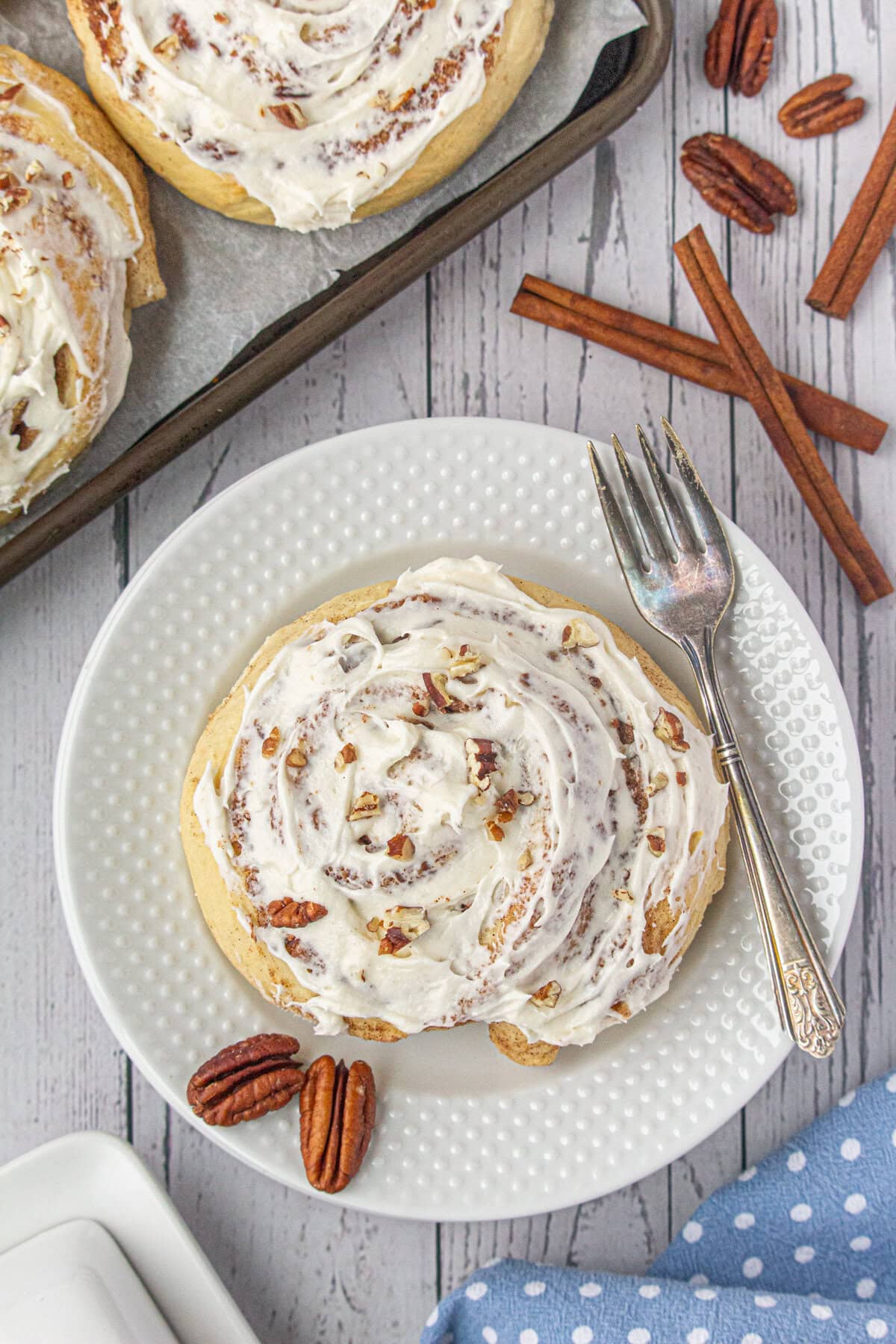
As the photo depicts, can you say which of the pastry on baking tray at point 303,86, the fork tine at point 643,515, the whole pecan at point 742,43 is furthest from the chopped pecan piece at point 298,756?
the whole pecan at point 742,43

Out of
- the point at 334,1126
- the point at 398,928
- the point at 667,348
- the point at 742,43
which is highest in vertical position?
the point at 742,43

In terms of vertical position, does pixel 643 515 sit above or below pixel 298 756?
above

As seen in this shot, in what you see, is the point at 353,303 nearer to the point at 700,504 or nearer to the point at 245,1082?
the point at 700,504

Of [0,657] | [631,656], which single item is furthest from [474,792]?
[0,657]

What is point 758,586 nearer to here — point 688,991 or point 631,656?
point 631,656

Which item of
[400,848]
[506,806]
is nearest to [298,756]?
[400,848]

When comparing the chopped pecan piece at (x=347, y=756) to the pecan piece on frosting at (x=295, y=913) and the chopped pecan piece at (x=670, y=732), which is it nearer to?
the pecan piece on frosting at (x=295, y=913)

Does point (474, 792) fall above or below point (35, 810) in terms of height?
above

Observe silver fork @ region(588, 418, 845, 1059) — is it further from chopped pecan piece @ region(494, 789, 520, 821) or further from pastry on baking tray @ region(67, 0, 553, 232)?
pastry on baking tray @ region(67, 0, 553, 232)
